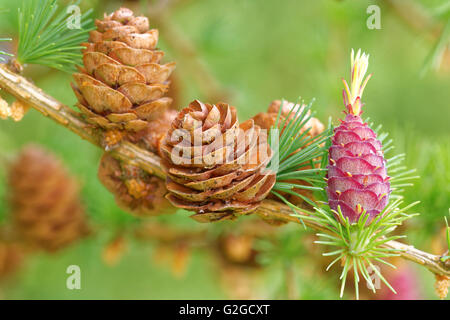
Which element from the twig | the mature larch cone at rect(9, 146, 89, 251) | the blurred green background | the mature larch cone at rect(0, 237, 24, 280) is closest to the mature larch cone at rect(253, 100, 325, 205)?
the twig

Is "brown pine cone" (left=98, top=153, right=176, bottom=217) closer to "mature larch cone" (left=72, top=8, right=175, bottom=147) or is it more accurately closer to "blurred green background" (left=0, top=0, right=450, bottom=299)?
"mature larch cone" (left=72, top=8, right=175, bottom=147)

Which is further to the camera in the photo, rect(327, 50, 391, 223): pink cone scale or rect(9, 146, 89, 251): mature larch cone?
rect(9, 146, 89, 251): mature larch cone

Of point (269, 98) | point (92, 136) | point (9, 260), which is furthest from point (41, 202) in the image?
point (269, 98)

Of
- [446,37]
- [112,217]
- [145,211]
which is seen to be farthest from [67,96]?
[446,37]

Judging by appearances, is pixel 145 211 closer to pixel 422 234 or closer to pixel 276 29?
Result: pixel 422 234

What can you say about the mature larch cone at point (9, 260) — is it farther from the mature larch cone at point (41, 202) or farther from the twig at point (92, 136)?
the twig at point (92, 136)

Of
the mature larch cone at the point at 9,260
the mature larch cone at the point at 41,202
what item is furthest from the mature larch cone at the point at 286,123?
the mature larch cone at the point at 9,260
